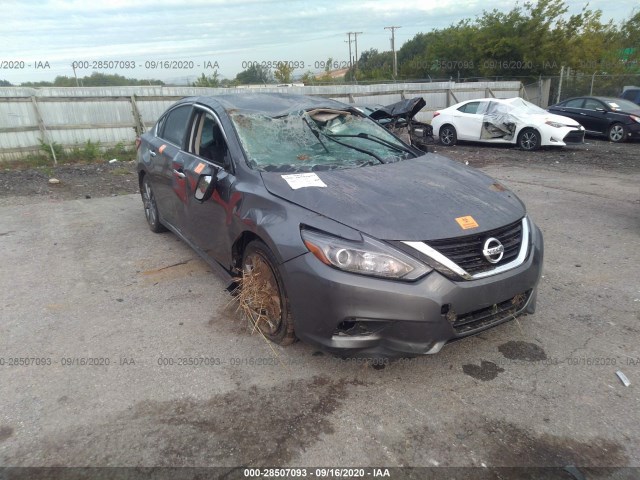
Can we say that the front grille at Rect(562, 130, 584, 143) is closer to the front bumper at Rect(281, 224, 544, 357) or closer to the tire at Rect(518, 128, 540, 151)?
the tire at Rect(518, 128, 540, 151)

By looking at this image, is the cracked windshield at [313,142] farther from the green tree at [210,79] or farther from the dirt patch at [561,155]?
the green tree at [210,79]

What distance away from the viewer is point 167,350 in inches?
129

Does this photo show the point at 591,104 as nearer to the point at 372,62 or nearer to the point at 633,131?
the point at 633,131

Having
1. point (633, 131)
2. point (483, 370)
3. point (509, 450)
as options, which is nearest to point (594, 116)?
point (633, 131)

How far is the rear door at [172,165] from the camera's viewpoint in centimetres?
439

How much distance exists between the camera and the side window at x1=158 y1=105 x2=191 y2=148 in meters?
4.56

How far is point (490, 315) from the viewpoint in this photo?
9.23ft

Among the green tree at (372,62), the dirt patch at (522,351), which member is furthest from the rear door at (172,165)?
the green tree at (372,62)

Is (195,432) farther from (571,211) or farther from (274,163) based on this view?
(571,211)

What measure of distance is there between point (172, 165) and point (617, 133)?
14288 mm

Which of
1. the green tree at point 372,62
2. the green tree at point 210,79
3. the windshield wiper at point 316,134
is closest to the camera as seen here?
the windshield wiper at point 316,134

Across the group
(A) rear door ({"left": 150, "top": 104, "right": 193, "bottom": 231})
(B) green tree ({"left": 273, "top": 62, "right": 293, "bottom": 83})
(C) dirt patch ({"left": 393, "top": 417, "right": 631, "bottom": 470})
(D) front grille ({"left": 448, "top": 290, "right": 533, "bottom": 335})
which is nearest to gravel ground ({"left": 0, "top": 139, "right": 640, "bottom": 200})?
(A) rear door ({"left": 150, "top": 104, "right": 193, "bottom": 231})

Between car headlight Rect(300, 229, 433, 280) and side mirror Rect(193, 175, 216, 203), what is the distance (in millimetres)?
1331

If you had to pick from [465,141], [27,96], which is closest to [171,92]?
[27,96]
